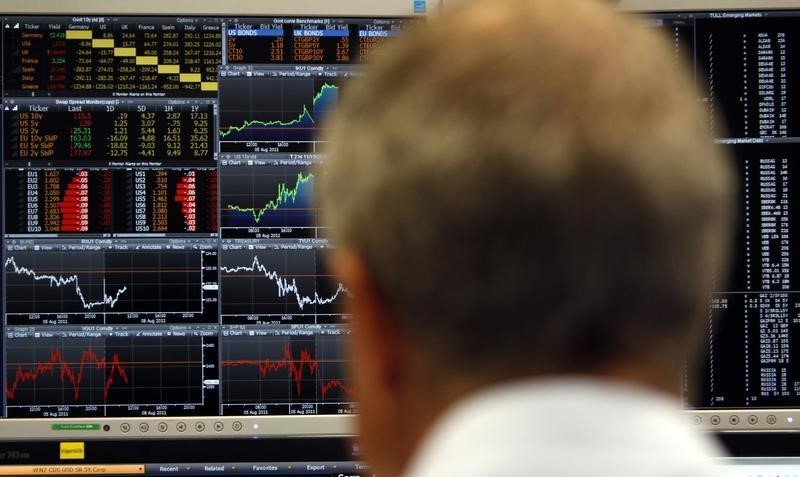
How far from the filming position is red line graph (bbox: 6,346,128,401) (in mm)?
1636

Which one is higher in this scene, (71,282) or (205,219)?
(205,219)

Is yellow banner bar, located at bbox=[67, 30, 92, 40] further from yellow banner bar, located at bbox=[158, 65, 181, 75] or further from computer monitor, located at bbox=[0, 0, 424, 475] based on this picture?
yellow banner bar, located at bbox=[158, 65, 181, 75]

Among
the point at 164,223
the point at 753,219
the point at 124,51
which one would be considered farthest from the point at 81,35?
the point at 753,219

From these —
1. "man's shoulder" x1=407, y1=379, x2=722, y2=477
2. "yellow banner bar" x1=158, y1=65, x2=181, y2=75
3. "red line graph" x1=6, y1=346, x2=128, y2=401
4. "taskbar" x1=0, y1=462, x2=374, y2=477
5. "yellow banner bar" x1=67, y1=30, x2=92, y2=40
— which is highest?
"yellow banner bar" x1=67, y1=30, x2=92, y2=40

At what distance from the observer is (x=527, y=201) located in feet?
1.43

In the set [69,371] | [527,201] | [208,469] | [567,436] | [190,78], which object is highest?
[190,78]

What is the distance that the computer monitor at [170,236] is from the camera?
64.4 inches

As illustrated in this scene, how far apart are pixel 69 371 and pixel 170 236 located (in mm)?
268

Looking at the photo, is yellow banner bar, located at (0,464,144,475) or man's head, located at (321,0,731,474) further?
yellow banner bar, located at (0,464,144,475)

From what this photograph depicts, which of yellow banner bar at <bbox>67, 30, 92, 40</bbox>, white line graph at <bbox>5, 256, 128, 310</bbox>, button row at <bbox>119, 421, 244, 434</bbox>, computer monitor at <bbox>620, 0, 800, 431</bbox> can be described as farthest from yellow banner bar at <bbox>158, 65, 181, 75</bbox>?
computer monitor at <bbox>620, 0, 800, 431</bbox>

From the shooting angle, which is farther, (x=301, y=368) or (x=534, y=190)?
(x=301, y=368)

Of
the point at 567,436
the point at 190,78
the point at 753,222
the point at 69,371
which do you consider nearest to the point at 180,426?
the point at 69,371

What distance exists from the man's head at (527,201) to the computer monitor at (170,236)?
3.82ft

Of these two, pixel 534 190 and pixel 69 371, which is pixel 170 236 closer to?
pixel 69 371
